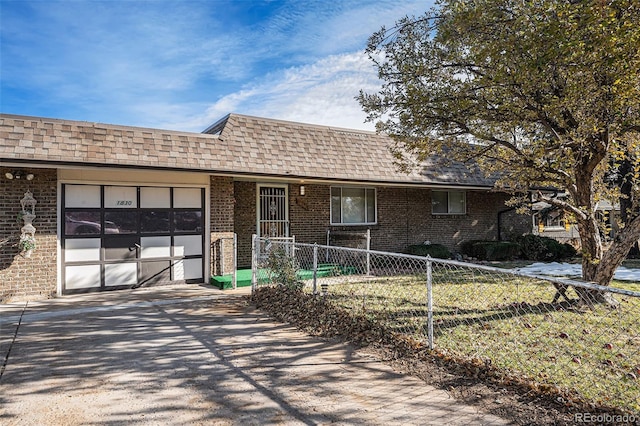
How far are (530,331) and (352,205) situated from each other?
8496 mm

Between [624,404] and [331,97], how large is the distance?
11.0 metres

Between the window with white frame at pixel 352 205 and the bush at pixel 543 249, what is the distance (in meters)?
5.98

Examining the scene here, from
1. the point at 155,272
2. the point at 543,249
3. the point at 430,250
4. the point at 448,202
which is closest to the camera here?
the point at 155,272

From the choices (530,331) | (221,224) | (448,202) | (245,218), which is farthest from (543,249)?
(221,224)

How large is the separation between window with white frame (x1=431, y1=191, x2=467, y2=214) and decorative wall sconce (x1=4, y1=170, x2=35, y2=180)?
12.3m

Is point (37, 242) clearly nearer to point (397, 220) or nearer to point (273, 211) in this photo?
point (273, 211)

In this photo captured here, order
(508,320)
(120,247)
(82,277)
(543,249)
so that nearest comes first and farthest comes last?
(508,320) < (82,277) < (120,247) < (543,249)

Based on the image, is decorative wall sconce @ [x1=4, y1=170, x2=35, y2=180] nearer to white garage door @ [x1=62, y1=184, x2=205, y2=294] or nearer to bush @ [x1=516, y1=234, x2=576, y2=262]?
white garage door @ [x1=62, y1=184, x2=205, y2=294]

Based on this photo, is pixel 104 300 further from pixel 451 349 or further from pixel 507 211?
pixel 507 211

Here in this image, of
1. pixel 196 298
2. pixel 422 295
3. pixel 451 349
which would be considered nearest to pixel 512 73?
pixel 451 349

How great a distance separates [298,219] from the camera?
12648mm

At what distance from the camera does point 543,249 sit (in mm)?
14984

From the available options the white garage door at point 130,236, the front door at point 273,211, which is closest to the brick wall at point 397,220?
the front door at point 273,211

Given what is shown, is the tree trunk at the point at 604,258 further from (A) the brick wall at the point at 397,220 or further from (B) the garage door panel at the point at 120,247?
(B) the garage door panel at the point at 120,247
